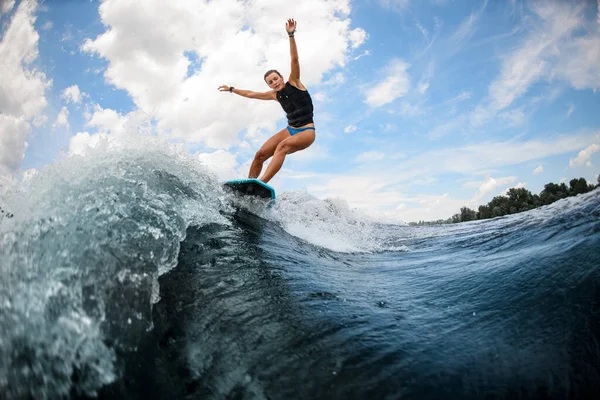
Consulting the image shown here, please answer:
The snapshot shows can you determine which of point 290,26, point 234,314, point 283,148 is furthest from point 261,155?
point 234,314

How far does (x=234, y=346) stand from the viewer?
74.0 inches

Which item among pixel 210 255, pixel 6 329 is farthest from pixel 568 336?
pixel 6 329

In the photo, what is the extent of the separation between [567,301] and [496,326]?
503 millimetres

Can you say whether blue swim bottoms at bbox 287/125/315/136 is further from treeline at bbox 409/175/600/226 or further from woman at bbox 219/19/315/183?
treeline at bbox 409/175/600/226

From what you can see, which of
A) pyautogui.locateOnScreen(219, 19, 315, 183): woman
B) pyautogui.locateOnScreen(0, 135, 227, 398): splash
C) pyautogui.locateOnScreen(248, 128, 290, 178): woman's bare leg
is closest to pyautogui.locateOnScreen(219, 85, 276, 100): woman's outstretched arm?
pyautogui.locateOnScreen(219, 19, 315, 183): woman

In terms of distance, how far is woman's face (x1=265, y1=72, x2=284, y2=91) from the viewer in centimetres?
562

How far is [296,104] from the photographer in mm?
5668

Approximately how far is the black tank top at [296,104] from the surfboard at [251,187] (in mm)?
1385

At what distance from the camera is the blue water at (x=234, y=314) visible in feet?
5.16

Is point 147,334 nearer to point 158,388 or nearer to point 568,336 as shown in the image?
point 158,388

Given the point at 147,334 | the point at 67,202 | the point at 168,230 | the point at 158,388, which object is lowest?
the point at 158,388

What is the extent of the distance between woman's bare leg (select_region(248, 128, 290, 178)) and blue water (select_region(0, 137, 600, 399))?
2.93 meters

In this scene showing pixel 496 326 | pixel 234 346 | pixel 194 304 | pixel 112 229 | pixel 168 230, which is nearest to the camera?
pixel 234 346

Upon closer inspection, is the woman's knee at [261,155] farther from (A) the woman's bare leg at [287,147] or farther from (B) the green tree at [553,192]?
(B) the green tree at [553,192]
